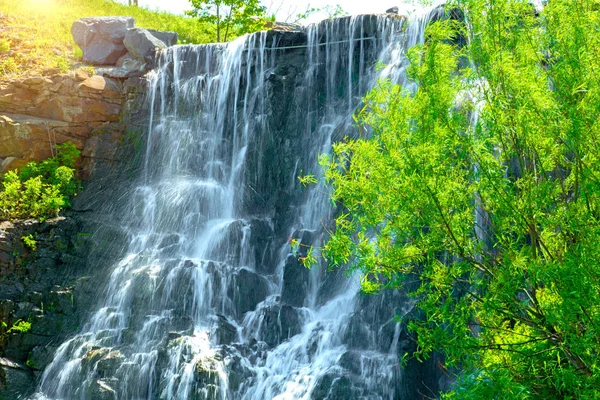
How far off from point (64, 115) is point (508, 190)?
15.5 m

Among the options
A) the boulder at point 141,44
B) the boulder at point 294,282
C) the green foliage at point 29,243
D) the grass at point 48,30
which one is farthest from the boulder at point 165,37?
the boulder at point 294,282

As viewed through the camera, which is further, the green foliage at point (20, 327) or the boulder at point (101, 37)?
the boulder at point (101, 37)

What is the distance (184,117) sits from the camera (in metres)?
20.6

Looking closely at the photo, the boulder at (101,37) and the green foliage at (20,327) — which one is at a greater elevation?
the boulder at (101,37)

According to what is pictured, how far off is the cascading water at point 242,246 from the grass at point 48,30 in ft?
12.4

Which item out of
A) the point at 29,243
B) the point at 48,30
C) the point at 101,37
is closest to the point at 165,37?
the point at 101,37

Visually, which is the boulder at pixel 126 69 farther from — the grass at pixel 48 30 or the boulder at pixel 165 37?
the boulder at pixel 165 37

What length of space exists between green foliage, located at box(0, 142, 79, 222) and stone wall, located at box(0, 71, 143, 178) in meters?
0.45

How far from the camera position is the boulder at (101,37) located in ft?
73.2

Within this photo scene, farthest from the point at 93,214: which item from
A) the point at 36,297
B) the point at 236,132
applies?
the point at 236,132

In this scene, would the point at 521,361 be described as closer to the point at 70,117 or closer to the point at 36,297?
the point at 36,297

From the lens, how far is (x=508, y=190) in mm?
8352

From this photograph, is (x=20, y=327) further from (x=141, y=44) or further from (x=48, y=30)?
(x=48, y=30)

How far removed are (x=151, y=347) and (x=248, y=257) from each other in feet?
11.7
